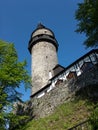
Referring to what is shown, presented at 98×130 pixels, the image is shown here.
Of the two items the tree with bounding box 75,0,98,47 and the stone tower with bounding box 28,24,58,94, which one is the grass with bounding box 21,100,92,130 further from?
the stone tower with bounding box 28,24,58,94

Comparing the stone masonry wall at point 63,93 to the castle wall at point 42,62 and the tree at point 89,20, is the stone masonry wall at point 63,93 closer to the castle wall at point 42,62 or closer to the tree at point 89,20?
the tree at point 89,20

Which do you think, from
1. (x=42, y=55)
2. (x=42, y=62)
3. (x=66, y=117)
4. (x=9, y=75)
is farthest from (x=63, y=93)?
(x=42, y=55)

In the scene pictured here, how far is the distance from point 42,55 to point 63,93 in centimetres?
1545

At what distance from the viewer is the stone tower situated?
32731 mm

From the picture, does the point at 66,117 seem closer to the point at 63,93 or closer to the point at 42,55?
the point at 63,93

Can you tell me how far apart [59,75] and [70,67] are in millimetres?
2299

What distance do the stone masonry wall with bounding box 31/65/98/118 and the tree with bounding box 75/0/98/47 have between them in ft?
15.3

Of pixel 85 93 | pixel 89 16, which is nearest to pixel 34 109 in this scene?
pixel 85 93

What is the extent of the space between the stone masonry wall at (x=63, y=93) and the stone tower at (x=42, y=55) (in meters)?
10.3

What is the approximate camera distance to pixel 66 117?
1680cm

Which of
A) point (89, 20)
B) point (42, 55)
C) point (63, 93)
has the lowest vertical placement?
point (63, 93)

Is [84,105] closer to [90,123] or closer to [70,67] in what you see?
[90,123]

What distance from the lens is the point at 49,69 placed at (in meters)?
33.7

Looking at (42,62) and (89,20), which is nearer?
(89,20)
